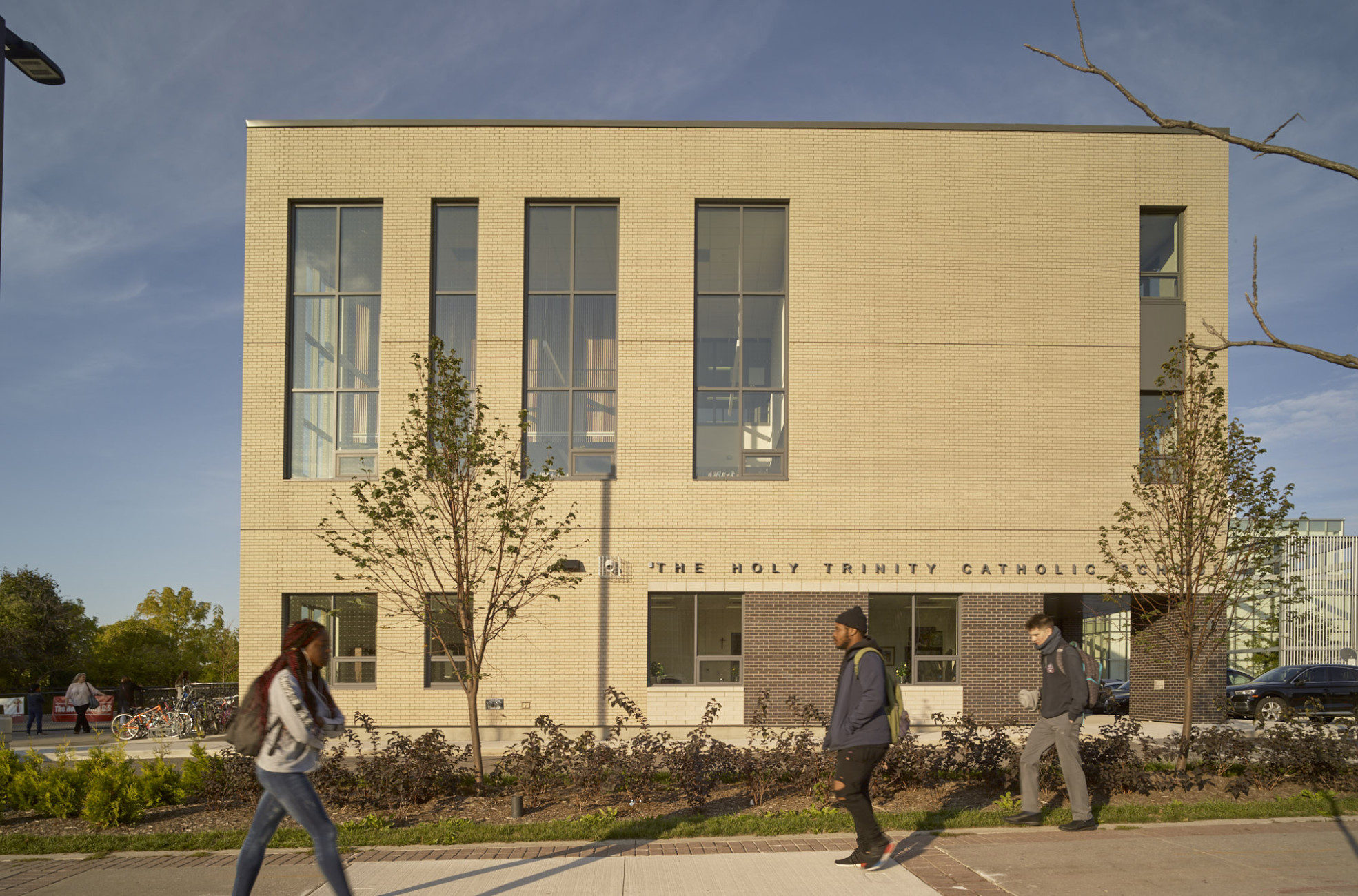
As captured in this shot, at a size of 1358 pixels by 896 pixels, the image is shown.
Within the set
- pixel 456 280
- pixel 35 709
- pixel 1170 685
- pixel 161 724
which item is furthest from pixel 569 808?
pixel 35 709

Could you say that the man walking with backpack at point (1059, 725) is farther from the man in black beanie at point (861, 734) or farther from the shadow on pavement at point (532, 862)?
the shadow on pavement at point (532, 862)

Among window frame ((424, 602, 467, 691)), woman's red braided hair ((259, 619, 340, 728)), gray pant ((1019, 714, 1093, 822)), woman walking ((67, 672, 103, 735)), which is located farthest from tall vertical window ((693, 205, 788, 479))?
woman walking ((67, 672, 103, 735))

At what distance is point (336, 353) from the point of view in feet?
56.3

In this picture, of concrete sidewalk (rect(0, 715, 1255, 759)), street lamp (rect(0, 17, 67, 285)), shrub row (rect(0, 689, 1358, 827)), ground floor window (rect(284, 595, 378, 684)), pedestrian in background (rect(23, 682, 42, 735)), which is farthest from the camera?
pedestrian in background (rect(23, 682, 42, 735))

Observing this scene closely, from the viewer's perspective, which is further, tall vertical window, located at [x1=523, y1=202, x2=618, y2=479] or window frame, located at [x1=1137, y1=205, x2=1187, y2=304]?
window frame, located at [x1=1137, y1=205, x2=1187, y2=304]

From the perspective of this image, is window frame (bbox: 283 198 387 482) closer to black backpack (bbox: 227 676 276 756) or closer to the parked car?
black backpack (bbox: 227 676 276 756)

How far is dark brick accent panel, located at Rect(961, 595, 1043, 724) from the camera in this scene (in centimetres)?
1661

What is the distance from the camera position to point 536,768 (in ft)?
29.1

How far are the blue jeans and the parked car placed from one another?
15376 mm

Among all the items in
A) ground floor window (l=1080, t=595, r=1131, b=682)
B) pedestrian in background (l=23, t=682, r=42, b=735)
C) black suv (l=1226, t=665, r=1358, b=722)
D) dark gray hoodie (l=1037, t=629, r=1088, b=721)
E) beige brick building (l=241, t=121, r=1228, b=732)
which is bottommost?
ground floor window (l=1080, t=595, r=1131, b=682)

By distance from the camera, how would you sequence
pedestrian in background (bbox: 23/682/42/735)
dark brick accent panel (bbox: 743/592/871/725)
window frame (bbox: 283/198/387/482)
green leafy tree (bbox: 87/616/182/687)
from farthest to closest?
green leafy tree (bbox: 87/616/182/687) → pedestrian in background (bbox: 23/682/42/735) → window frame (bbox: 283/198/387/482) → dark brick accent panel (bbox: 743/592/871/725)

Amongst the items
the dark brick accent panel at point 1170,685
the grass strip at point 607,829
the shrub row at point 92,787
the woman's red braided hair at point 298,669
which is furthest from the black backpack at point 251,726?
the dark brick accent panel at point 1170,685

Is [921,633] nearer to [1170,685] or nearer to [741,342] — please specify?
[1170,685]

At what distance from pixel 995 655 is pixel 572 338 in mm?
10135
